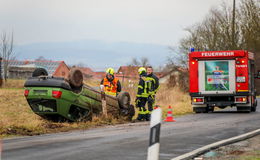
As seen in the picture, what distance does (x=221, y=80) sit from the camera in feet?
72.9

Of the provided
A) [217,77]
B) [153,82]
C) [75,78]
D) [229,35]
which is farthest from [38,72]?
[229,35]

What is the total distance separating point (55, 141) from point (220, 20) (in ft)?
129

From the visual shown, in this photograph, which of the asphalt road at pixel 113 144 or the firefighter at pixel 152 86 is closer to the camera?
the asphalt road at pixel 113 144

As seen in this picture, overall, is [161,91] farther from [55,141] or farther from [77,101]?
[55,141]

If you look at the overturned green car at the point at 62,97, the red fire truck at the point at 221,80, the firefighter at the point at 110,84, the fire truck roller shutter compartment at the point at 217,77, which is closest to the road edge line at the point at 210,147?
the overturned green car at the point at 62,97

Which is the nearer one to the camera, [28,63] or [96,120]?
[96,120]

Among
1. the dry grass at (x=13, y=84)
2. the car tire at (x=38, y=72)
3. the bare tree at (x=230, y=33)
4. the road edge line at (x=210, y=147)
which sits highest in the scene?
the bare tree at (x=230, y=33)

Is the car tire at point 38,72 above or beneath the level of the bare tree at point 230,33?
beneath

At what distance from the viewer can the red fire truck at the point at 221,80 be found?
21875 millimetres

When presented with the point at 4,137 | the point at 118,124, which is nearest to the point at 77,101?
the point at 118,124

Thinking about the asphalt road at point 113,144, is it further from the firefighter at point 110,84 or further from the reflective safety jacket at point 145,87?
the reflective safety jacket at point 145,87

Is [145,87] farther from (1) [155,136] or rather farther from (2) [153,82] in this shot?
(1) [155,136]

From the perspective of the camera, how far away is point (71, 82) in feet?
47.1

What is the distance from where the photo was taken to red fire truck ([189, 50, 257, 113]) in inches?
861
